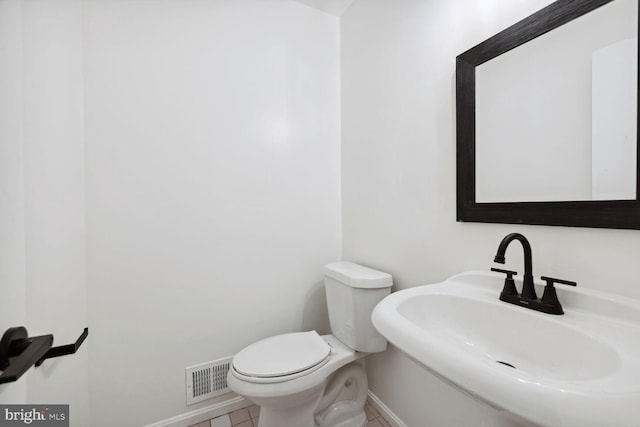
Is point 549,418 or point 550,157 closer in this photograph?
point 549,418

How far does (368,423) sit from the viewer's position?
1.40 metres

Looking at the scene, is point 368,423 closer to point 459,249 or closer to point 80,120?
point 459,249

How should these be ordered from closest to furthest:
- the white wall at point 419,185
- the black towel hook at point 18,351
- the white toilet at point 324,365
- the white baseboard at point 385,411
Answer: the black towel hook at point 18,351 < the white wall at point 419,185 < the white toilet at point 324,365 < the white baseboard at point 385,411

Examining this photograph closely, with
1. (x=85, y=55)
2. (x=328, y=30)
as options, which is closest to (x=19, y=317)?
(x=85, y=55)

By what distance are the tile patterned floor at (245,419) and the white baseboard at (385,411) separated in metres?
0.02

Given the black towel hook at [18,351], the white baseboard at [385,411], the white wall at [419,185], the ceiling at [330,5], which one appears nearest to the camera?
the black towel hook at [18,351]

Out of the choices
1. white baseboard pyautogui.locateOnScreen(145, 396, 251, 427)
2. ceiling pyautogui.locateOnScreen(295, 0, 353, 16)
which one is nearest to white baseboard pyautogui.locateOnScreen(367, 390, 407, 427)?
white baseboard pyautogui.locateOnScreen(145, 396, 251, 427)

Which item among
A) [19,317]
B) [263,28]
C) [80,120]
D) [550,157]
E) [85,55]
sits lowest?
[19,317]

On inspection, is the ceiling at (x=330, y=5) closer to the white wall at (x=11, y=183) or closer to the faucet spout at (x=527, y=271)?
the white wall at (x=11, y=183)

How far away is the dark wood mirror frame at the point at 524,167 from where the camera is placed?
2.23 ft

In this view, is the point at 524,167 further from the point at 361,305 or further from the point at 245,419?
the point at 245,419

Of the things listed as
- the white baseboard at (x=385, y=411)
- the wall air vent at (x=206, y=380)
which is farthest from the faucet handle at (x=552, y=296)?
the wall air vent at (x=206, y=380)

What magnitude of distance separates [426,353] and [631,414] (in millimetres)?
281

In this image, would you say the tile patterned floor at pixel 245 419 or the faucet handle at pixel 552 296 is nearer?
the faucet handle at pixel 552 296
